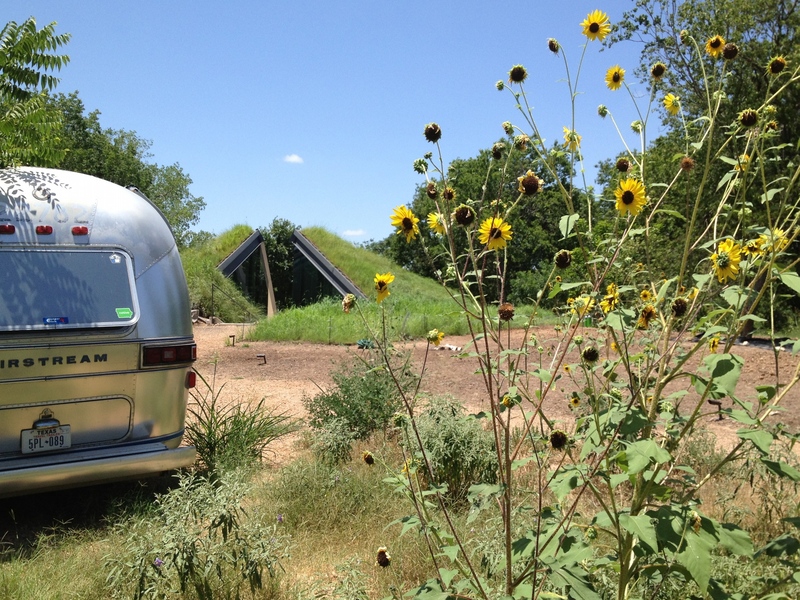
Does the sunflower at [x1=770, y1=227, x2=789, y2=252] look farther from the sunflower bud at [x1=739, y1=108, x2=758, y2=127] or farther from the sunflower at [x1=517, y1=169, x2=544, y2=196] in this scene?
the sunflower at [x1=517, y1=169, x2=544, y2=196]

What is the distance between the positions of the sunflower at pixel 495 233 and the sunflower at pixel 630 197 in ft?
1.23

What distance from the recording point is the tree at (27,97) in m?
5.86

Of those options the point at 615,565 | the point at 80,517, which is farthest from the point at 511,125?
the point at 80,517

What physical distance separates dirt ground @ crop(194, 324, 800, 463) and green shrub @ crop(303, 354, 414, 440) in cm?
32

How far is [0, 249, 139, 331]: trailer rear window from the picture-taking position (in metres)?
4.34

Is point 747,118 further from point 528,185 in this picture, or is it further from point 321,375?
point 321,375

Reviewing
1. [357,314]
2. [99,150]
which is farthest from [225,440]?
[99,150]

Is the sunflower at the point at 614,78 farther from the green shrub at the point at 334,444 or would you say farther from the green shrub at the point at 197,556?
the green shrub at the point at 334,444

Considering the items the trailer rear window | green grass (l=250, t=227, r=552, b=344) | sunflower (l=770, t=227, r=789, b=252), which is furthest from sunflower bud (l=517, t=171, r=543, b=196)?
green grass (l=250, t=227, r=552, b=344)

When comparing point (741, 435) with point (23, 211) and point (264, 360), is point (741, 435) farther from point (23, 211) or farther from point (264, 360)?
point (264, 360)

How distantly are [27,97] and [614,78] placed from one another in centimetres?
580

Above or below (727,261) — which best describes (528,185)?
above

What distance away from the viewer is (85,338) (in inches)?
177

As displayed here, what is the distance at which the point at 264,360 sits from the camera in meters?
13.2
